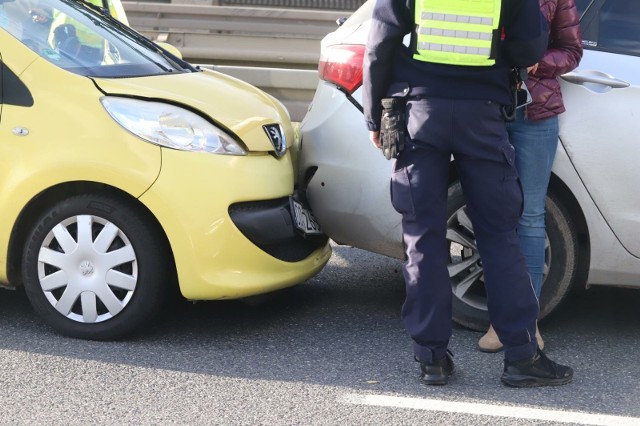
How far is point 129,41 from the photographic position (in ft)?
18.2

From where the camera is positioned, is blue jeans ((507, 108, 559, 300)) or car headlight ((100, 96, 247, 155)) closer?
blue jeans ((507, 108, 559, 300))

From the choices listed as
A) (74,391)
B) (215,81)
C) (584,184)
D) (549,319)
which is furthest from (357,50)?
(74,391)

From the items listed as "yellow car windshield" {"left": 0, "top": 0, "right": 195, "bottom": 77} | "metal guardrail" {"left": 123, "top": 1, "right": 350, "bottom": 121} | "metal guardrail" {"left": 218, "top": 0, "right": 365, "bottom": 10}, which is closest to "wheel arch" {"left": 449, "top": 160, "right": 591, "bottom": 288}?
"yellow car windshield" {"left": 0, "top": 0, "right": 195, "bottom": 77}

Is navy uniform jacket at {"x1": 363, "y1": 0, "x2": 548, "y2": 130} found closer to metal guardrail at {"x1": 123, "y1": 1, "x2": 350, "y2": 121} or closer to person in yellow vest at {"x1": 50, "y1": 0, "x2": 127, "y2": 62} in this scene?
person in yellow vest at {"x1": 50, "y1": 0, "x2": 127, "y2": 62}

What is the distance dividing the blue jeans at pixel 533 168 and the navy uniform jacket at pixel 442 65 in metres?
0.35

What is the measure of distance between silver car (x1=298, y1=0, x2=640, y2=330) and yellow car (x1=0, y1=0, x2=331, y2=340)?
0.92 feet

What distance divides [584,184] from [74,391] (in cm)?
209

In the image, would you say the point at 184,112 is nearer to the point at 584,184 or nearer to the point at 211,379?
the point at 211,379

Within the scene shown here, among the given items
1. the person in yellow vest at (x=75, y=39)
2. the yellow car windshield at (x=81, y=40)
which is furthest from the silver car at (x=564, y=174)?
the person in yellow vest at (x=75, y=39)

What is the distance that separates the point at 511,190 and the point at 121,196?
1521 mm

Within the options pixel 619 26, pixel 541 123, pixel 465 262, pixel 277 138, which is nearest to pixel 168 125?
pixel 277 138

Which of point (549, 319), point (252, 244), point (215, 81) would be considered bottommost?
point (549, 319)

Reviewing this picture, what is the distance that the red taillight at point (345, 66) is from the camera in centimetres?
502

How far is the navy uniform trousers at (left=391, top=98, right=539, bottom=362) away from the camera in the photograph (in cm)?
427
